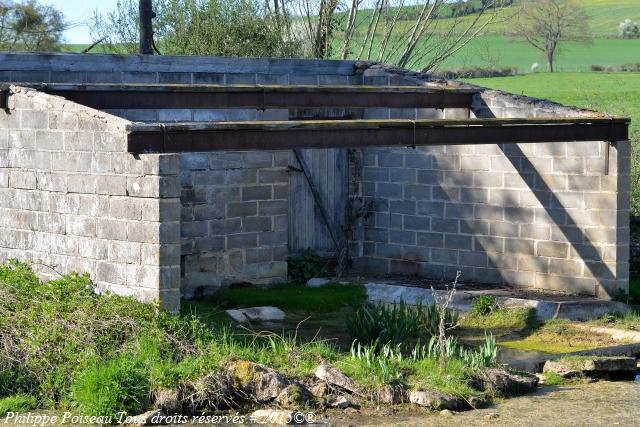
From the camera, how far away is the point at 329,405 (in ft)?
34.8

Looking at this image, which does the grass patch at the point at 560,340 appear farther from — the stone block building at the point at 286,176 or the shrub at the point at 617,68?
the shrub at the point at 617,68

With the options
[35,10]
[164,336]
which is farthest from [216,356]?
[35,10]

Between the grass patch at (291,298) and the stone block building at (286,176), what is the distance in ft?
1.12

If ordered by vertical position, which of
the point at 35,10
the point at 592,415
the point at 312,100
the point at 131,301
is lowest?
the point at 592,415

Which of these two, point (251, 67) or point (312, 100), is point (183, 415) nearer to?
point (312, 100)

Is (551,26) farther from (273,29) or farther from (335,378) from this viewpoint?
(335,378)

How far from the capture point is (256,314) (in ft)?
48.8

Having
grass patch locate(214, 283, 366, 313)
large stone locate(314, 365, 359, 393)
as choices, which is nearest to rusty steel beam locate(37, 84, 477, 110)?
grass patch locate(214, 283, 366, 313)

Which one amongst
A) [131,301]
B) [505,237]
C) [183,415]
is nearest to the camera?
[183,415]

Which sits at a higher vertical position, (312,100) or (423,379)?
(312,100)

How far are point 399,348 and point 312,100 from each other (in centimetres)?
514

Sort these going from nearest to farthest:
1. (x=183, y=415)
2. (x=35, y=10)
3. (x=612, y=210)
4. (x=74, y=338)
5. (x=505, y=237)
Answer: (x=183, y=415), (x=74, y=338), (x=612, y=210), (x=505, y=237), (x=35, y=10)

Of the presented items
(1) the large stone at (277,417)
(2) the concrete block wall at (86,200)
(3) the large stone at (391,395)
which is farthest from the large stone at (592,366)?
(2) the concrete block wall at (86,200)

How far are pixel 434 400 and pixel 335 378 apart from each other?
92cm
